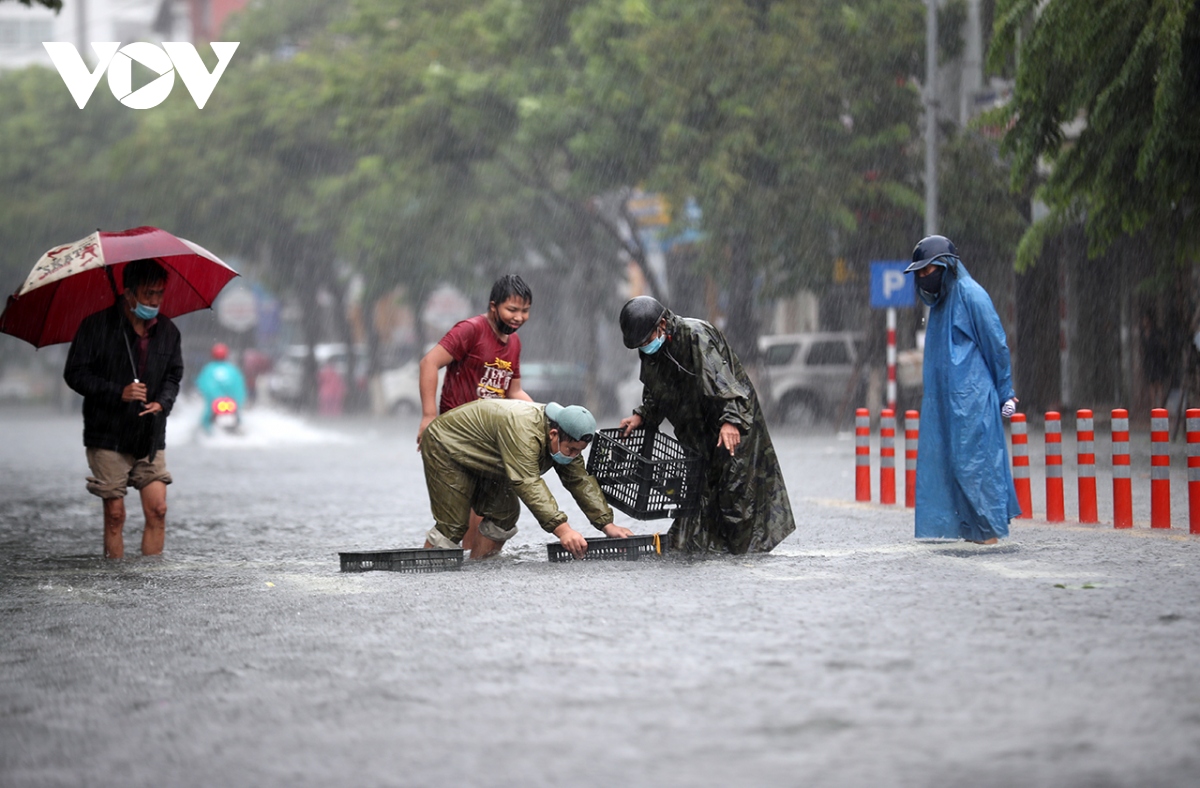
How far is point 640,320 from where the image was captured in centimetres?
816

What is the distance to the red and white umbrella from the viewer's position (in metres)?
8.89

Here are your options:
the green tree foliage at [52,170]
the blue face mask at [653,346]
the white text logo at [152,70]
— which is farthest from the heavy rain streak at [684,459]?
the green tree foliage at [52,170]

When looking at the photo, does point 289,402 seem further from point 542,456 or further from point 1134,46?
point 542,456

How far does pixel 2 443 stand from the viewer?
29000 mm

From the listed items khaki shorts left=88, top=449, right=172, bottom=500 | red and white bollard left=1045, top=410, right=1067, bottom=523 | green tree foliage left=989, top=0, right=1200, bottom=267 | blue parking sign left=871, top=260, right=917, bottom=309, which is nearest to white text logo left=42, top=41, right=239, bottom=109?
blue parking sign left=871, top=260, right=917, bottom=309

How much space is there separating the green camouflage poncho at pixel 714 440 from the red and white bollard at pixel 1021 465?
9.12ft

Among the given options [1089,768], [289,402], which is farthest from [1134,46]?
[289,402]

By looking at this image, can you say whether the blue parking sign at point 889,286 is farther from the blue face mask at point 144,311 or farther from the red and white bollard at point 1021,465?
the blue face mask at point 144,311

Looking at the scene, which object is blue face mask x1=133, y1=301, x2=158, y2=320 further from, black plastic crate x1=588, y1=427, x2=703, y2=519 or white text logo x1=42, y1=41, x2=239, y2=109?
white text logo x1=42, y1=41, x2=239, y2=109

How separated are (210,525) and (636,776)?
874 cm

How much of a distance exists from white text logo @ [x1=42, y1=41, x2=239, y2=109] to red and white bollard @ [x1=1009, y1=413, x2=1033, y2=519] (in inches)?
1166

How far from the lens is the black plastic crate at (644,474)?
811 cm

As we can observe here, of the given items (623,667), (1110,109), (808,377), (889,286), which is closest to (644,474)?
(623,667)

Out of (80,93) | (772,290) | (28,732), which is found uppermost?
(80,93)
